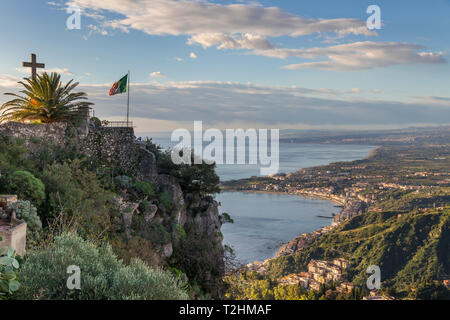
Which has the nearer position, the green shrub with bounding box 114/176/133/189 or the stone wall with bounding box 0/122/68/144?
the stone wall with bounding box 0/122/68/144

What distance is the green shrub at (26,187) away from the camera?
824 centimetres

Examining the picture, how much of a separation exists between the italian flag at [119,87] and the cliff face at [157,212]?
1.45 meters

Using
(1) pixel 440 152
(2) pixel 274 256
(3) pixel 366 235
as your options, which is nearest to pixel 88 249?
(2) pixel 274 256

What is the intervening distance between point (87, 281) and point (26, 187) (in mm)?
5110

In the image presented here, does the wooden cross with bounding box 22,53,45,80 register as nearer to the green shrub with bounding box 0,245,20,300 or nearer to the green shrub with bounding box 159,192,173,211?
the green shrub with bounding box 159,192,173,211

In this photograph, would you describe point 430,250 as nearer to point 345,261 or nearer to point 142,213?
point 345,261

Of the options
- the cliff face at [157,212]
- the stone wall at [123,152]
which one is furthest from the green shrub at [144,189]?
the stone wall at [123,152]

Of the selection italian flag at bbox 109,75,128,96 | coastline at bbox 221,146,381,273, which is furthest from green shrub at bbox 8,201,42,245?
italian flag at bbox 109,75,128,96

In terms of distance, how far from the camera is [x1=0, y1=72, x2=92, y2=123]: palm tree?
12.0m

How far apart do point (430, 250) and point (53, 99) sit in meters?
24.0

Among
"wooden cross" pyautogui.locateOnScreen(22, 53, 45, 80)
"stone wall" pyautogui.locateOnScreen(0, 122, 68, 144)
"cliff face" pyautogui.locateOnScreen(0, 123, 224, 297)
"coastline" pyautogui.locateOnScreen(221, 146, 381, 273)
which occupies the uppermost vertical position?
"wooden cross" pyautogui.locateOnScreen(22, 53, 45, 80)

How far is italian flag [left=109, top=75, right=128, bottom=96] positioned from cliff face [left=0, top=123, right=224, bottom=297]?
4.75ft

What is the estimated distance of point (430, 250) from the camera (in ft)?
78.9

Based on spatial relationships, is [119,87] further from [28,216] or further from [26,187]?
[28,216]
